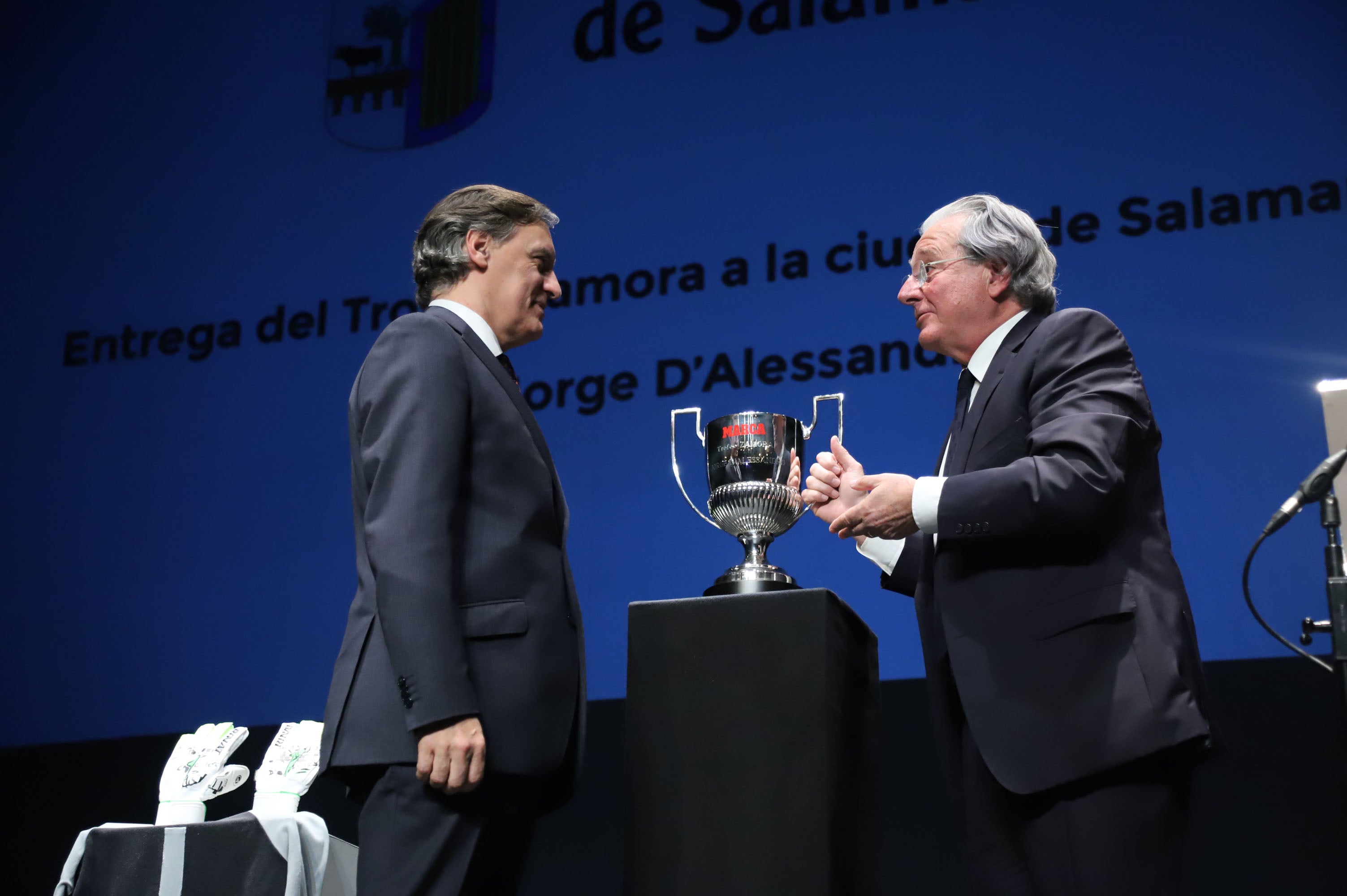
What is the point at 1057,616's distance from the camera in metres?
1.85

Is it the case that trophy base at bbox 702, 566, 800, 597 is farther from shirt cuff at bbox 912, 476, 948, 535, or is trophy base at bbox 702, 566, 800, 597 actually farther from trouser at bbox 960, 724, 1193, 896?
trouser at bbox 960, 724, 1193, 896

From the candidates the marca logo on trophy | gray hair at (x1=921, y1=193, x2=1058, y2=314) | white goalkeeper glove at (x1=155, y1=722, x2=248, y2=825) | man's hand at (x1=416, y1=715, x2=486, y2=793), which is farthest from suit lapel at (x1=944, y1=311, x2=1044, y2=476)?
the marca logo on trophy

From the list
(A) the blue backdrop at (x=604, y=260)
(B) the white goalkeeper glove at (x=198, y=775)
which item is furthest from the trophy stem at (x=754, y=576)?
A: (B) the white goalkeeper glove at (x=198, y=775)

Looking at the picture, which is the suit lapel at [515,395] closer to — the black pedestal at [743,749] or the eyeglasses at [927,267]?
the black pedestal at [743,749]

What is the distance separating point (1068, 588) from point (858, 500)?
401 mm

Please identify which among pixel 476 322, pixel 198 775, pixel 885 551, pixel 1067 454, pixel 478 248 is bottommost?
pixel 198 775

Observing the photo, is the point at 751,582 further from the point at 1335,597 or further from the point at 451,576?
the point at 1335,597

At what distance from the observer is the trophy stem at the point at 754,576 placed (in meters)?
2.07

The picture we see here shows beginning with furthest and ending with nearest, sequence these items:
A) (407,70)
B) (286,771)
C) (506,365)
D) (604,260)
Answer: (407,70)
(604,260)
(286,771)
(506,365)

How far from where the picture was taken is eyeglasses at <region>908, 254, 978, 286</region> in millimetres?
2355

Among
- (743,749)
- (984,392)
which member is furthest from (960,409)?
(743,749)

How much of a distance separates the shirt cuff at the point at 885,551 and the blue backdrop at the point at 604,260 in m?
0.81

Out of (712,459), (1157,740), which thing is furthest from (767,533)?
(1157,740)

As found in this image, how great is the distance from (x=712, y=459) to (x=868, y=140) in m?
1.78
